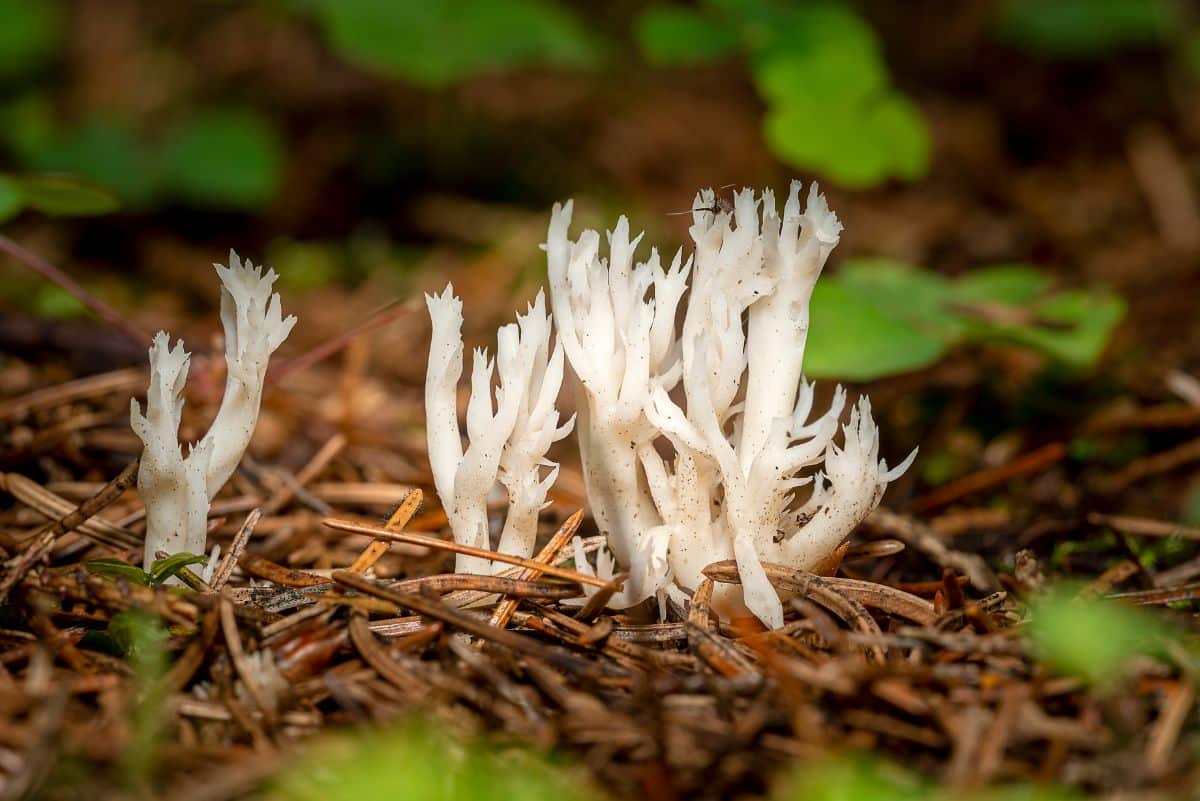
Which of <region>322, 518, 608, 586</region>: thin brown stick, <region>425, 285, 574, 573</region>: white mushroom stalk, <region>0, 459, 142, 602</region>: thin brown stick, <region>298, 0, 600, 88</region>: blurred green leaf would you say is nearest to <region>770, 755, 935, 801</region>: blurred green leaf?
<region>322, 518, 608, 586</region>: thin brown stick

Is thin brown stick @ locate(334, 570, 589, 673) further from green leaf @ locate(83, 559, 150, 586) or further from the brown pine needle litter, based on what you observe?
green leaf @ locate(83, 559, 150, 586)

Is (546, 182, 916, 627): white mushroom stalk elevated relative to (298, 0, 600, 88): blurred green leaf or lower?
lower

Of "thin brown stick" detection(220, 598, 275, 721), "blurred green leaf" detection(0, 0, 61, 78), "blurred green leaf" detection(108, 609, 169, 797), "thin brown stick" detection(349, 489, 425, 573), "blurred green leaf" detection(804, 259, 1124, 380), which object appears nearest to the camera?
"blurred green leaf" detection(108, 609, 169, 797)

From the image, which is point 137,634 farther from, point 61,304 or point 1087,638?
point 61,304

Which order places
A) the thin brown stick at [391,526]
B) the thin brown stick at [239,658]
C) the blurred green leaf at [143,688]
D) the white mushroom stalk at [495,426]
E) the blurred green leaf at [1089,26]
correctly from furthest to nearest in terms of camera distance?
the blurred green leaf at [1089,26], the thin brown stick at [391,526], the white mushroom stalk at [495,426], the thin brown stick at [239,658], the blurred green leaf at [143,688]

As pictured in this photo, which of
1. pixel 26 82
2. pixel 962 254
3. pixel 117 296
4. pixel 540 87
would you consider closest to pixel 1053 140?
pixel 962 254

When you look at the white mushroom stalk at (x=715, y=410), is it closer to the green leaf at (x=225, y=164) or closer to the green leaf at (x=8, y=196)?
the green leaf at (x=8, y=196)

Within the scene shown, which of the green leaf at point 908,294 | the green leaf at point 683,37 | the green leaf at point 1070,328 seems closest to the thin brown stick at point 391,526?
the green leaf at point 908,294
